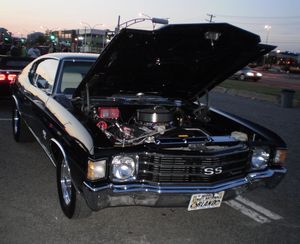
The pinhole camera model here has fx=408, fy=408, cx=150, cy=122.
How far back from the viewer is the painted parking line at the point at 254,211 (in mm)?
4336

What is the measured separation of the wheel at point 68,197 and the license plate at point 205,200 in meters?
0.98

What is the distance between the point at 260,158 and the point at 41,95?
278 cm

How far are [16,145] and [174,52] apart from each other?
3412 mm

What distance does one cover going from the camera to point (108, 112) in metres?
4.58

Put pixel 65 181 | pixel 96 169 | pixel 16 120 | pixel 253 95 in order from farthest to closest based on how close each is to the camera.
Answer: pixel 253 95
pixel 16 120
pixel 65 181
pixel 96 169

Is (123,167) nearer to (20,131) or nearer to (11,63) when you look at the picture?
(20,131)

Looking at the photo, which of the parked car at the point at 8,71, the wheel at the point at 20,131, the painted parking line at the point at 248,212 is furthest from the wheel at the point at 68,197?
the parked car at the point at 8,71

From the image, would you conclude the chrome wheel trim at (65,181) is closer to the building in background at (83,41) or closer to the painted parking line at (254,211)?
the painted parking line at (254,211)

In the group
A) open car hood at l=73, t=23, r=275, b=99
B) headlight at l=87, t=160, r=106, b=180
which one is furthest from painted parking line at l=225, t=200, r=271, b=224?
headlight at l=87, t=160, r=106, b=180

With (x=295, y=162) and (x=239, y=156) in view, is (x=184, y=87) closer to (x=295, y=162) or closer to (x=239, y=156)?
(x=239, y=156)

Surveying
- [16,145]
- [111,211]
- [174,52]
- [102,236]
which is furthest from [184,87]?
[16,145]

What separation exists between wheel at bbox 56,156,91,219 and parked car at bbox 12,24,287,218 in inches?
0.4

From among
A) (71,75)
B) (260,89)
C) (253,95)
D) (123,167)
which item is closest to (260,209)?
(123,167)

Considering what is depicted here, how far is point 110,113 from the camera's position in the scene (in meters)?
4.59
